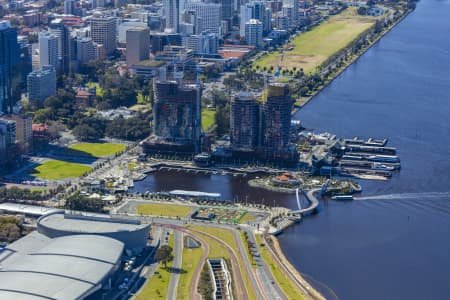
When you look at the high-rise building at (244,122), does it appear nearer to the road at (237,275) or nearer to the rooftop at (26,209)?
the road at (237,275)

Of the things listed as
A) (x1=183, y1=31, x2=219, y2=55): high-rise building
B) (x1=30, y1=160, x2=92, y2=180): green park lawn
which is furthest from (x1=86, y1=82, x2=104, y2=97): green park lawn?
(x1=30, y1=160, x2=92, y2=180): green park lawn

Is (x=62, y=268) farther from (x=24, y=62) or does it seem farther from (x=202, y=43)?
(x=202, y=43)

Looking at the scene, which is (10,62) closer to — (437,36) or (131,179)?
(131,179)

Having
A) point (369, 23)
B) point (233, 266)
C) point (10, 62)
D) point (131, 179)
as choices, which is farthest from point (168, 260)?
point (369, 23)

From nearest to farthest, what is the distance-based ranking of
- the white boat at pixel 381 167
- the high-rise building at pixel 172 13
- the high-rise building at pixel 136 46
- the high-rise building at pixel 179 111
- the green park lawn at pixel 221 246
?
the green park lawn at pixel 221 246 → the white boat at pixel 381 167 → the high-rise building at pixel 179 111 → the high-rise building at pixel 136 46 → the high-rise building at pixel 172 13

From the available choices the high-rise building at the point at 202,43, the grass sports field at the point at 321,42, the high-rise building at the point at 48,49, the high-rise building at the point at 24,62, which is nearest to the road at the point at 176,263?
the high-rise building at the point at 24,62

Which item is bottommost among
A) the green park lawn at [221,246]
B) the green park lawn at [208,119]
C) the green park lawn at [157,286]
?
the green park lawn at [157,286]

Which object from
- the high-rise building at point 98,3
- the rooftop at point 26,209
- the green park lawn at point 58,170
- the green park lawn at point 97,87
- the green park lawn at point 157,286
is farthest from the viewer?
the high-rise building at point 98,3
